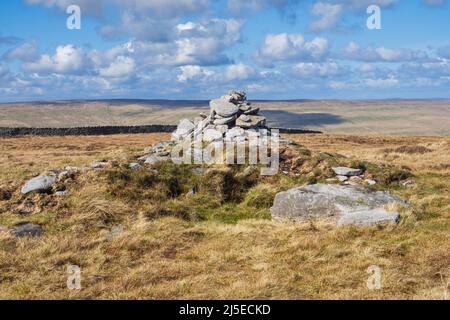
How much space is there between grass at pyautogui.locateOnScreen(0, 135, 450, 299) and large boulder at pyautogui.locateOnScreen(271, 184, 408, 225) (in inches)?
29.8

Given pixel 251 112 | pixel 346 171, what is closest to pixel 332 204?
pixel 346 171

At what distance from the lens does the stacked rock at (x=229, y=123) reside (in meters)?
26.0

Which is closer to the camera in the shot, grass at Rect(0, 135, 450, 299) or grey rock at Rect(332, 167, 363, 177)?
grass at Rect(0, 135, 450, 299)

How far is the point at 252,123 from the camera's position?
88.3 ft

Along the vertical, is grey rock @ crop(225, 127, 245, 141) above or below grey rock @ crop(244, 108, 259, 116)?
below

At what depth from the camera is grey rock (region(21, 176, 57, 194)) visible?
17864 mm

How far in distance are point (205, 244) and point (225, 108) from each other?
48.9 ft

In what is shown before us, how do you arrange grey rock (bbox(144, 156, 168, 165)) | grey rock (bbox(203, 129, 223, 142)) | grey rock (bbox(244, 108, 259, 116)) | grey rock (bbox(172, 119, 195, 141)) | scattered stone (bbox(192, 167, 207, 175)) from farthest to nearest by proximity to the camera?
1. grey rock (bbox(172, 119, 195, 141))
2. grey rock (bbox(244, 108, 259, 116))
3. grey rock (bbox(203, 129, 223, 142))
4. grey rock (bbox(144, 156, 168, 165))
5. scattered stone (bbox(192, 167, 207, 175))

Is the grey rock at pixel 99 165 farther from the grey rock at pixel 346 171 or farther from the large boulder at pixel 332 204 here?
the grey rock at pixel 346 171

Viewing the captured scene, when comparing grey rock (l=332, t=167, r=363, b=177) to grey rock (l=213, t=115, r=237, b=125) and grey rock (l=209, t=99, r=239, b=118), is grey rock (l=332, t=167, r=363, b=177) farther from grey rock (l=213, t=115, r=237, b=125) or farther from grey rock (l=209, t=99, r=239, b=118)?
grey rock (l=209, t=99, r=239, b=118)

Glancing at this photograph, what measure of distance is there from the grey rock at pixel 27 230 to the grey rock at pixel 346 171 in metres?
12.7

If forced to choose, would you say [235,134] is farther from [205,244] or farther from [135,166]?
[205,244]

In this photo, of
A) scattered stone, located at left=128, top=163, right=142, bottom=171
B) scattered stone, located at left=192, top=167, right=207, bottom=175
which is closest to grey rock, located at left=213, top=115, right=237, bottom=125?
scattered stone, located at left=192, top=167, right=207, bottom=175

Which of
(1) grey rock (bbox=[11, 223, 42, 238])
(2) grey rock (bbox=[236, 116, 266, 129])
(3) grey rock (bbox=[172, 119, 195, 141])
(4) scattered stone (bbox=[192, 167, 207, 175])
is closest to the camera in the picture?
(1) grey rock (bbox=[11, 223, 42, 238])
